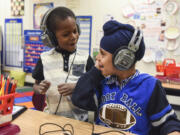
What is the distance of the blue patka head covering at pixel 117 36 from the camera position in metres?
0.69

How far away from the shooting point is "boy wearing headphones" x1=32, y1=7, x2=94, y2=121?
89cm

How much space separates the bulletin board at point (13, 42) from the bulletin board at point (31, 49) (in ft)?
0.49

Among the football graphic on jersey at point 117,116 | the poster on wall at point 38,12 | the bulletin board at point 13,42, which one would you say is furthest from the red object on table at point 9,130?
the bulletin board at point 13,42

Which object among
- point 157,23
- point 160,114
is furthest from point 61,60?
point 157,23

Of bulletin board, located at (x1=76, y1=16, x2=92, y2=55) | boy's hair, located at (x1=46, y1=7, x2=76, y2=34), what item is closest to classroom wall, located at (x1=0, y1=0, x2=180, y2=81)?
bulletin board, located at (x1=76, y1=16, x2=92, y2=55)

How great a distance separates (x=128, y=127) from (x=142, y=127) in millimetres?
58

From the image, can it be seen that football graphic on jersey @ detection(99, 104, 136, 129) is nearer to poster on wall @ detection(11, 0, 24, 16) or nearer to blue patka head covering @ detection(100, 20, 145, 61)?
blue patka head covering @ detection(100, 20, 145, 61)

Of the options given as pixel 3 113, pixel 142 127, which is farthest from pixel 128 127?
pixel 3 113

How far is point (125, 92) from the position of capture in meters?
0.76

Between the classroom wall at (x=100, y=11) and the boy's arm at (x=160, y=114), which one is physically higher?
the classroom wall at (x=100, y=11)

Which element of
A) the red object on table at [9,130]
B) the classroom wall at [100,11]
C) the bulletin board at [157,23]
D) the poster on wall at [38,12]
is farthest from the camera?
the poster on wall at [38,12]

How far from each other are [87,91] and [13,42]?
8.80 feet

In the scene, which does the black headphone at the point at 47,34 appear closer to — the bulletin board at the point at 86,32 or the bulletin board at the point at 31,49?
the bulletin board at the point at 86,32

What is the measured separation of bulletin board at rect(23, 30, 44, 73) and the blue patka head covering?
7.13 ft
